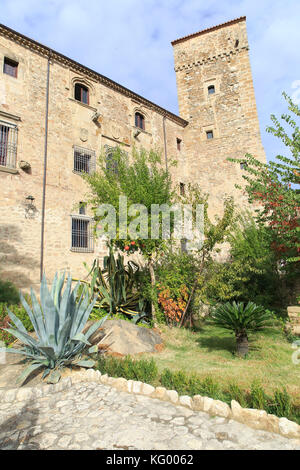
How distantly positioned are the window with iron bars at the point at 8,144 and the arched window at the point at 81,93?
3.83 metres

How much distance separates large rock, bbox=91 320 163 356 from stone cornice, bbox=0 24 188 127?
11333 millimetres

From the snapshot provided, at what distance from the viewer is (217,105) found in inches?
675

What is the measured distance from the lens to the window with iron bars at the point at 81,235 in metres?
11.1

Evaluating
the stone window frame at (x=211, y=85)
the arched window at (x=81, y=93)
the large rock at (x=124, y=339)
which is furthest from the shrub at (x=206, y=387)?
the stone window frame at (x=211, y=85)

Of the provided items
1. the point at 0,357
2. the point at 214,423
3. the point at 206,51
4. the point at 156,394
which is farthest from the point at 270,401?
the point at 206,51

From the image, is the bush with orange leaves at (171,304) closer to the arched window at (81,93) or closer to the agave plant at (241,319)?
the agave plant at (241,319)

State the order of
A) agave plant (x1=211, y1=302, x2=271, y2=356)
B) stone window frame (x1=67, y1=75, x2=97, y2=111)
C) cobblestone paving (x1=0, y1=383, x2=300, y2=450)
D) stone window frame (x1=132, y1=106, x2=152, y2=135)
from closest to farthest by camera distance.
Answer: cobblestone paving (x1=0, y1=383, x2=300, y2=450) < agave plant (x1=211, y1=302, x2=271, y2=356) < stone window frame (x1=67, y1=75, x2=97, y2=111) < stone window frame (x1=132, y1=106, x2=152, y2=135)

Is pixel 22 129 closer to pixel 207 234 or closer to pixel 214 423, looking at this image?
pixel 207 234

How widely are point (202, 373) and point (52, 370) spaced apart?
2171mm

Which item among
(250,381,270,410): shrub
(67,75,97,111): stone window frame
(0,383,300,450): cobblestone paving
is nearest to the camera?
(0,383,300,450): cobblestone paving

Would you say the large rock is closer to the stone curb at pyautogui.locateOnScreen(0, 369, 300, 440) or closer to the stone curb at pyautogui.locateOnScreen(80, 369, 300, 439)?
the stone curb at pyautogui.locateOnScreen(0, 369, 300, 440)

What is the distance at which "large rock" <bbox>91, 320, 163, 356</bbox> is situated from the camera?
515 cm

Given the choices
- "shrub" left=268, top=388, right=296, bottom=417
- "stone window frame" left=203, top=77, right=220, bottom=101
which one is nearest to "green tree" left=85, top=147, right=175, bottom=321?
"shrub" left=268, top=388, right=296, bottom=417

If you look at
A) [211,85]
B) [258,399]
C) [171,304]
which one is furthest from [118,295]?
[211,85]
